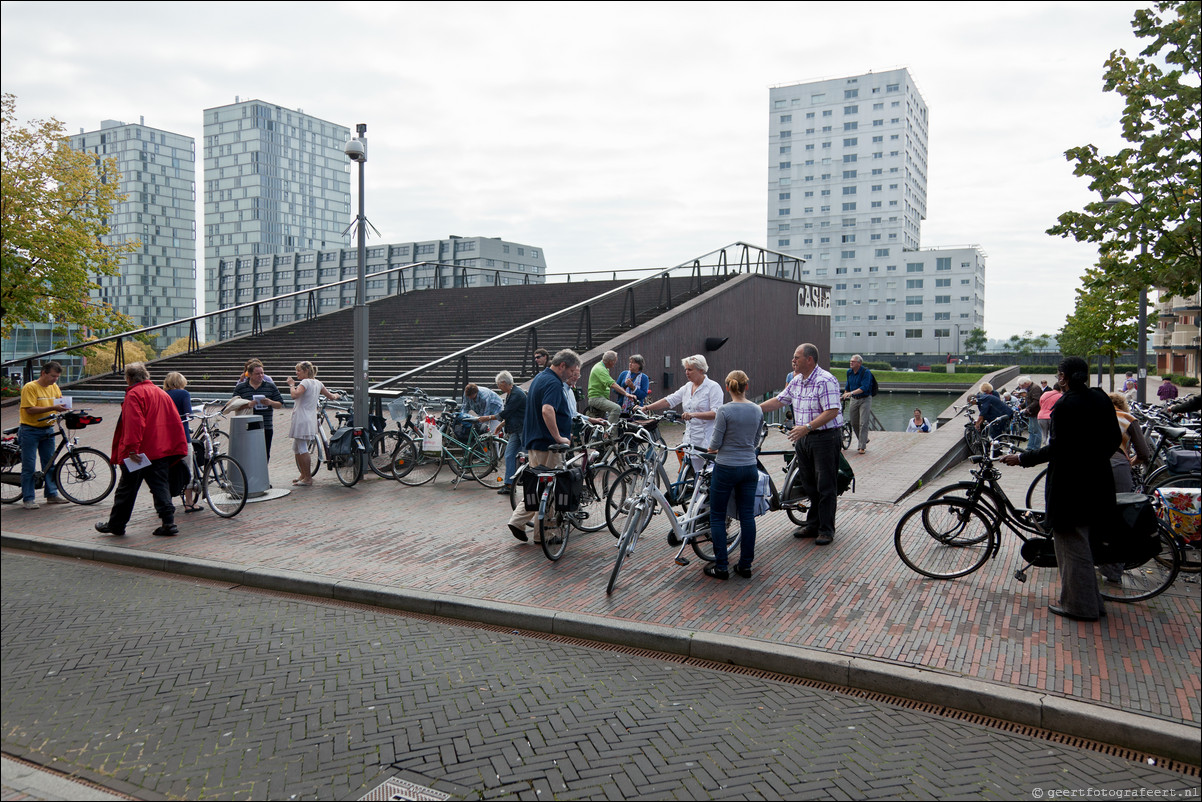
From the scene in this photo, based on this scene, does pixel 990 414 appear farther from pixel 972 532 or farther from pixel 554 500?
pixel 554 500

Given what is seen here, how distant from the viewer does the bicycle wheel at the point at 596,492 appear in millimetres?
8328

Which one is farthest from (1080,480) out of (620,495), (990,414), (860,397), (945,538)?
(990,414)

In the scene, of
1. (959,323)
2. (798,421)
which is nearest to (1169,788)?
(798,421)

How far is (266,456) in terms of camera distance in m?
10.2

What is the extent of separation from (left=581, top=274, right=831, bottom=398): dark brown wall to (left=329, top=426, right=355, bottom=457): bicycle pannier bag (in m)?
6.39

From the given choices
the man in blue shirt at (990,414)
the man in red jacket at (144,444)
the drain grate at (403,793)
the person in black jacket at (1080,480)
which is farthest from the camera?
the man in blue shirt at (990,414)

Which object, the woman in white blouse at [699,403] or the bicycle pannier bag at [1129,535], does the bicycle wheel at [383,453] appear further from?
the bicycle pannier bag at [1129,535]

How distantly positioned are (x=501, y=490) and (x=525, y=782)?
704cm

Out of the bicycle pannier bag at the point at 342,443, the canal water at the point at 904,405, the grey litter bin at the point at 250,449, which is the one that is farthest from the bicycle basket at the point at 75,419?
the canal water at the point at 904,405

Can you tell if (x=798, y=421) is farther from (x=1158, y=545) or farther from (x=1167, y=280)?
(x=1167, y=280)

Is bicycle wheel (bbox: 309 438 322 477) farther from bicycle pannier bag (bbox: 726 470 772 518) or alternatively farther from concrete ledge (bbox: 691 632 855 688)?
concrete ledge (bbox: 691 632 855 688)

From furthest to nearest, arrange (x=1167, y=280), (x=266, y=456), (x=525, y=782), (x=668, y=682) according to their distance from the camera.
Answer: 1. (x=1167, y=280)
2. (x=266, y=456)
3. (x=668, y=682)
4. (x=525, y=782)

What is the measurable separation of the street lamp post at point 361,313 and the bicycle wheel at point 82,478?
10.7 feet

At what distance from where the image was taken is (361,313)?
12.3 metres
